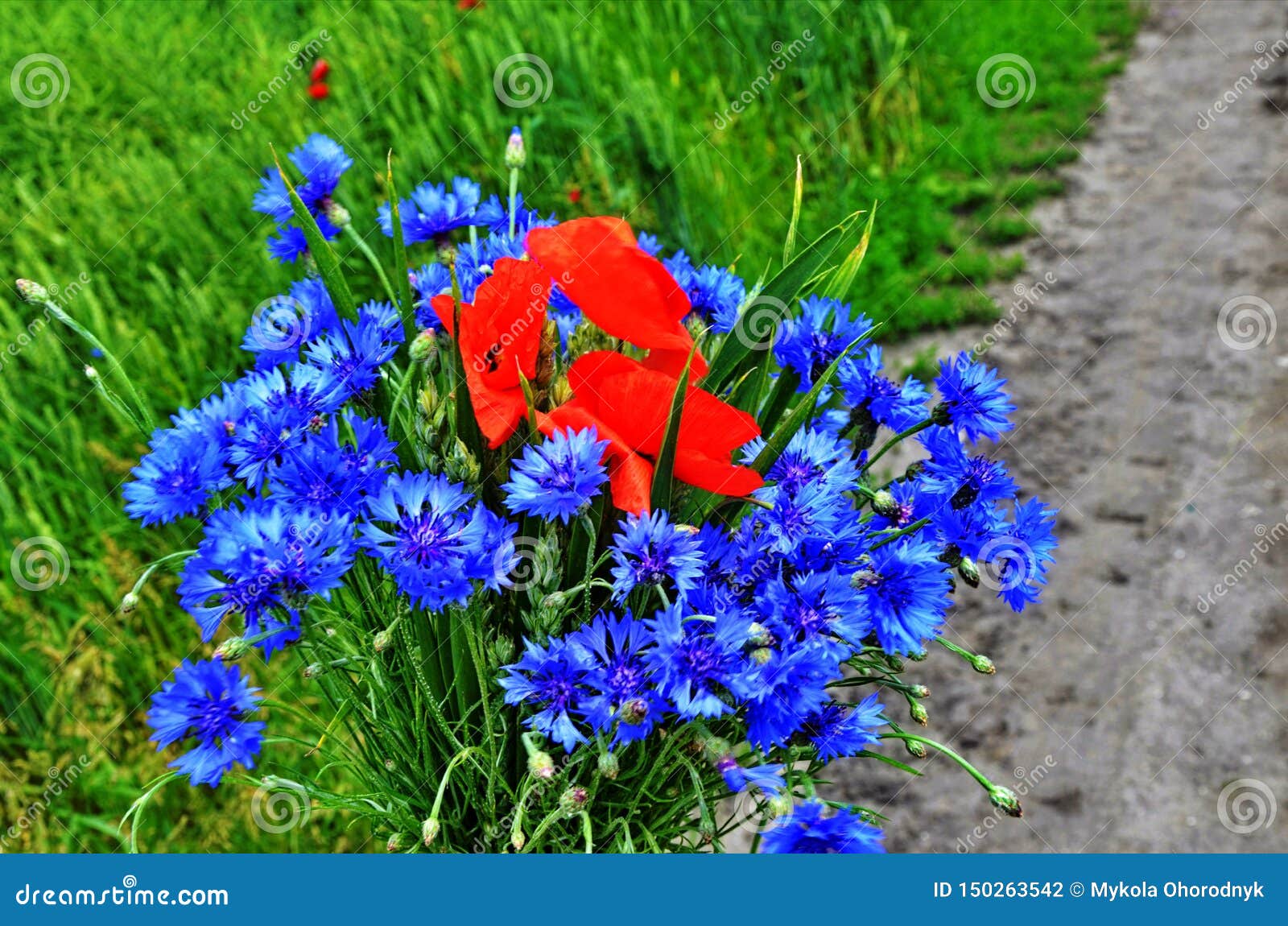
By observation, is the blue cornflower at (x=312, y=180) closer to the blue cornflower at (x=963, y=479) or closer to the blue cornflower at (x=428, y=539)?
the blue cornflower at (x=428, y=539)

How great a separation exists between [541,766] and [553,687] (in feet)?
0.24

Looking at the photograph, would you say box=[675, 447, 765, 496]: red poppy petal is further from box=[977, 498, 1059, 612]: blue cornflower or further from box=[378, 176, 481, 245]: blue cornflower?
box=[378, 176, 481, 245]: blue cornflower

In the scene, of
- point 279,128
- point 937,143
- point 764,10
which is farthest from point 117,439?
point 937,143

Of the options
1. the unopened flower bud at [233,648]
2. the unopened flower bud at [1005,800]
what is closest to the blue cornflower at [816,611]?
the unopened flower bud at [1005,800]

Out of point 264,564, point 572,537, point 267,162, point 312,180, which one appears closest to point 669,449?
point 572,537

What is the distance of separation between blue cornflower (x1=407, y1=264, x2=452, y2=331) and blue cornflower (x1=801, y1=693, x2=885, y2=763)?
1.89 feet

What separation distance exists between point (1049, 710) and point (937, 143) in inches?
90.0

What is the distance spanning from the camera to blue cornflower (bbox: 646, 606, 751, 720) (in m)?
0.92

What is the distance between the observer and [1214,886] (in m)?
1.15

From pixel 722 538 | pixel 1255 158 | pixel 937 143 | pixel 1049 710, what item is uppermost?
pixel 1255 158

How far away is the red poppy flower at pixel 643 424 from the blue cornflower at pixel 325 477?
181 mm

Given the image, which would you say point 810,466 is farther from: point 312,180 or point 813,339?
point 312,180

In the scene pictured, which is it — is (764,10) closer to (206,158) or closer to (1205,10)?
(206,158)

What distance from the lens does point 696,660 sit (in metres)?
0.93
